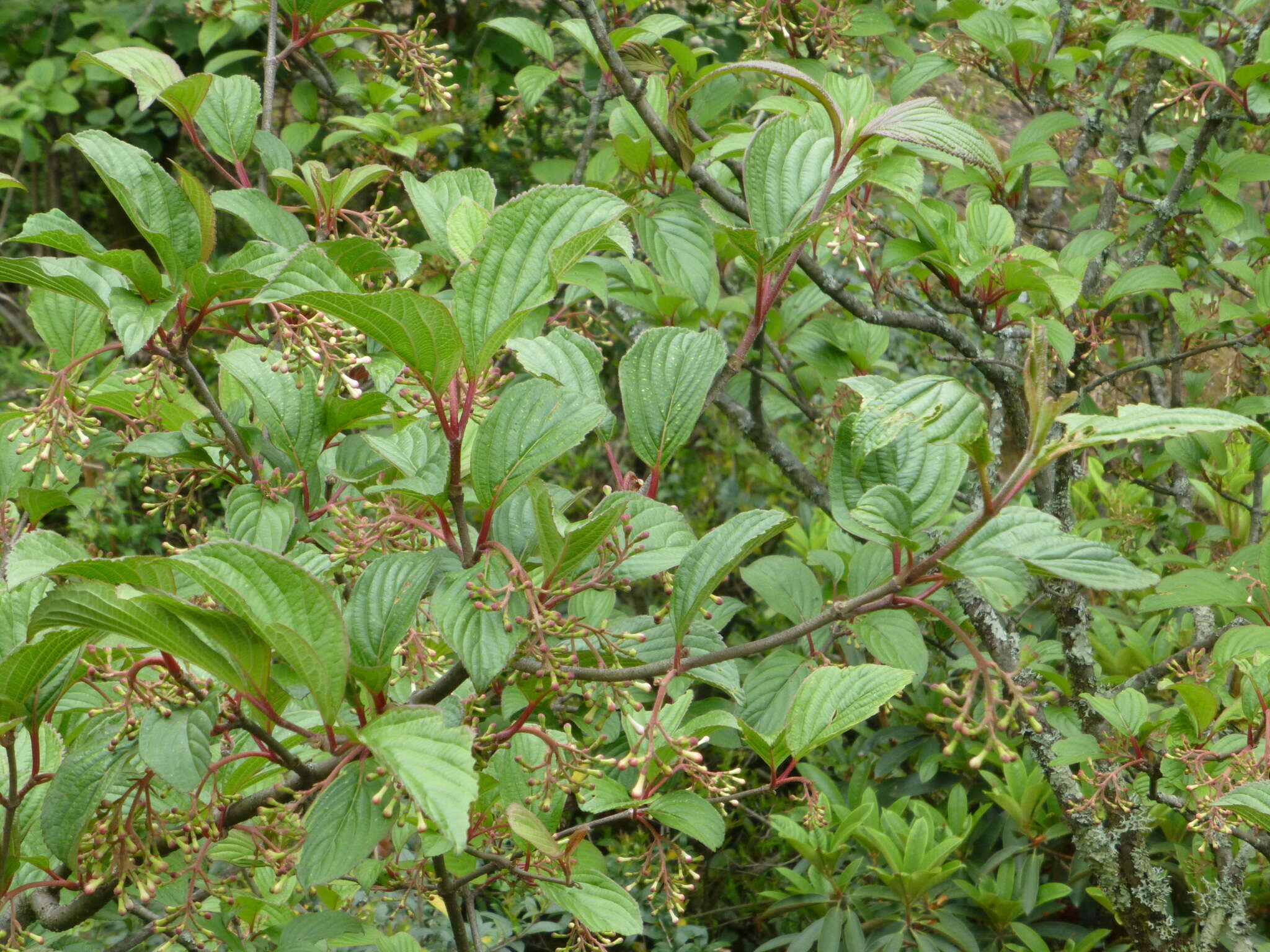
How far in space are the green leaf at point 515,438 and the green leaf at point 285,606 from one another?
18 centimetres

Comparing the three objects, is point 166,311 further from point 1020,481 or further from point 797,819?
point 797,819

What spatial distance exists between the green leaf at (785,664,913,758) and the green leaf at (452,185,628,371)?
1.37ft

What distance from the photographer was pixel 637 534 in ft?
3.16

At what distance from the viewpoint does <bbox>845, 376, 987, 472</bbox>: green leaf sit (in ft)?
2.59

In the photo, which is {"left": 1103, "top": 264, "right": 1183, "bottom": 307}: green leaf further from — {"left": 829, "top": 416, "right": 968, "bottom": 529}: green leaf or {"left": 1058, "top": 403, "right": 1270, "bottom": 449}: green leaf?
{"left": 1058, "top": 403, "right": 1270, "bottom": 449}: green leaf

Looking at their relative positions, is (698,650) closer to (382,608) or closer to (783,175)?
(382,608)

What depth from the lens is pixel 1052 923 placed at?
2434mm

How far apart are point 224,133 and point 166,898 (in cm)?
99

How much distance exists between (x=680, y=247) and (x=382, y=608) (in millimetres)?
906

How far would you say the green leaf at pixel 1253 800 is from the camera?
110 centimetres

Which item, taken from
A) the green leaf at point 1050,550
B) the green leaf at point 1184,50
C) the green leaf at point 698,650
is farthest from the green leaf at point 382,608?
the green leaf at point 1184,50

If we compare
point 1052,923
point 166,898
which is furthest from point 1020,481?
point 1052,923

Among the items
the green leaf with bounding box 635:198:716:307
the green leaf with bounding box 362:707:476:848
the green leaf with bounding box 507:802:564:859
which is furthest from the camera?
the green leaf with bounding box 635:198:716:307

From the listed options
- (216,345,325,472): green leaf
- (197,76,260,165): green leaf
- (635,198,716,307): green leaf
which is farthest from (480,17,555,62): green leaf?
(216,345,325,472): green leaf
